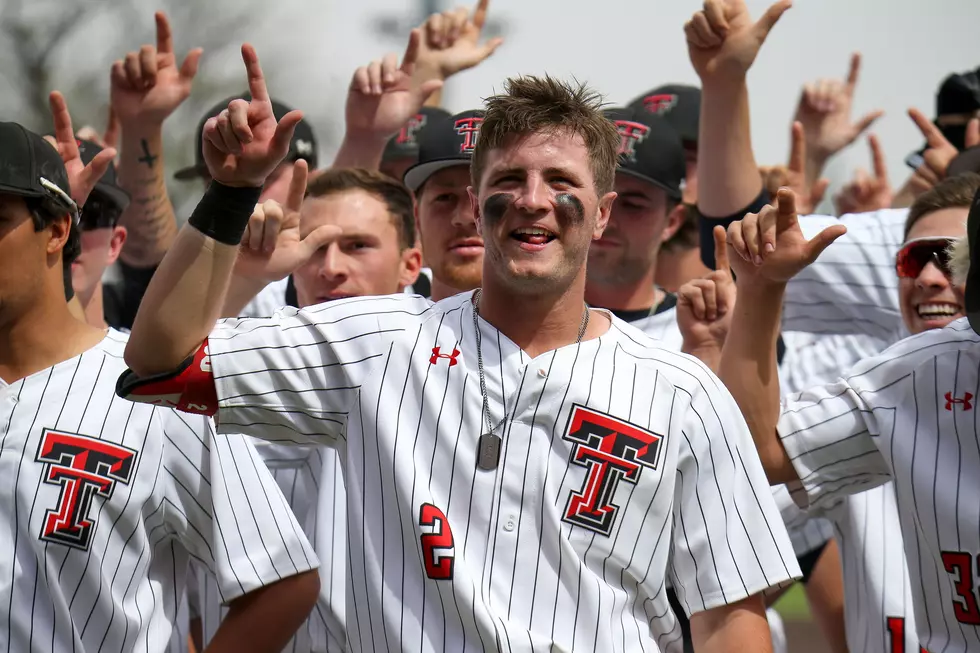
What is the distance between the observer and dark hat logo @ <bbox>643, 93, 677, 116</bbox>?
5.68m

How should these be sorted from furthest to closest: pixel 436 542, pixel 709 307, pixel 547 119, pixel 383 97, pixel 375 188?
1. pixel 383 97
2. pixel 375 188
3. pixel 709 307
4. pixel 547 119
5. pixel 436 542

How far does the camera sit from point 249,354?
2.96 m

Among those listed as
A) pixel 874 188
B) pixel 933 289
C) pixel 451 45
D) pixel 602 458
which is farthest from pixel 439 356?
pixel 874 188

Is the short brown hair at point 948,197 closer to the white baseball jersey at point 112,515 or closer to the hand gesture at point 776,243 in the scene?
the hand gesture at point 776,243

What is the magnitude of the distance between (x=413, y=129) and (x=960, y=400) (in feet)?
10.3

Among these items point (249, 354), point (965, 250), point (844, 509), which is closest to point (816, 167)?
point (844, 509)

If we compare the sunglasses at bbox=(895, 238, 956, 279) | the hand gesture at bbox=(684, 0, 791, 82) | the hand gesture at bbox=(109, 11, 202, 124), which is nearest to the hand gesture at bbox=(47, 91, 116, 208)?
the hand gesture at bbox=(109, 11, 202, 124)

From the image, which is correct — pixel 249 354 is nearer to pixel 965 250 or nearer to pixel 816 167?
pixel 965 250

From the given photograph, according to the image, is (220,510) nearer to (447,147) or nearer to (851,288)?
(447,147)

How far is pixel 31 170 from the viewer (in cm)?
332

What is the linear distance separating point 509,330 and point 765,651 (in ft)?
3.06

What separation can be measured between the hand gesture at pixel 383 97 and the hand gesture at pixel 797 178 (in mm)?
1435

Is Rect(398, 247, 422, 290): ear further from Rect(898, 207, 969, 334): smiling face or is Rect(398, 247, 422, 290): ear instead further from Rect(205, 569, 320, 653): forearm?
Rect(898, 207, 969, 334): smiling face

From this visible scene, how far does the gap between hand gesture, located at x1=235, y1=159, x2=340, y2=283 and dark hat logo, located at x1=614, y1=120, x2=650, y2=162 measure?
4.57 ft
